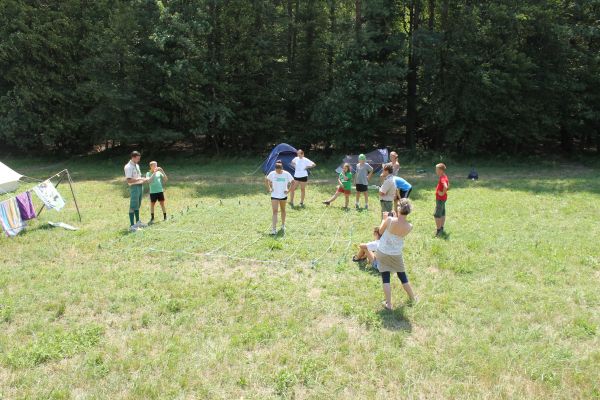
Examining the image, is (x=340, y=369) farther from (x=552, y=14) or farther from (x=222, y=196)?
(x=552, y=14)

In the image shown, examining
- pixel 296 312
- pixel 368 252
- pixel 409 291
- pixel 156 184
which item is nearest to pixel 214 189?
pixel 156 184

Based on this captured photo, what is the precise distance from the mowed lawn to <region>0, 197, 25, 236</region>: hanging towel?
0.41m

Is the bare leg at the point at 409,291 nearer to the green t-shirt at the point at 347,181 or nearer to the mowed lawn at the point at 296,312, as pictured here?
the mowed lawn at the point at 296,312

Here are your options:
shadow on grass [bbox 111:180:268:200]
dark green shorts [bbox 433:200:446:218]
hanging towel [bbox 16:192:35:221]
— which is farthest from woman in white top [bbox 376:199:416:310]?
shadow on grass [bbox 111:180:268:200]

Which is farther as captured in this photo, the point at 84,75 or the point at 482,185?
the point at 84,75

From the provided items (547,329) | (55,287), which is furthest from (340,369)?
(55,287)

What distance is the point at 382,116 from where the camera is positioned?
2341 cm

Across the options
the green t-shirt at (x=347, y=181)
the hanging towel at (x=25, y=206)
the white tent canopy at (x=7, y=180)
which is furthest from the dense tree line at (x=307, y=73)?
the hanging towel at (x=25, y=206)

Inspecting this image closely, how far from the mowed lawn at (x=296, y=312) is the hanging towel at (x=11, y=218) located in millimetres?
408

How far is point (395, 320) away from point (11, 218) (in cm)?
826

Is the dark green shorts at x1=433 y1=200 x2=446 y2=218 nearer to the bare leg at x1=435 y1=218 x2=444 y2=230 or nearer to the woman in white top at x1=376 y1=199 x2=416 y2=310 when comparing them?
the bare leg at x1=435 y1=218 x2=444 y2=230

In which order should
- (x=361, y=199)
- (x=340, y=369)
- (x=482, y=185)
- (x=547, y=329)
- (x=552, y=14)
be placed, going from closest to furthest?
(x=340, y=369), (x=547, y=329), (x=361, y=199), (x=482, y=185), (x=552, y=14)

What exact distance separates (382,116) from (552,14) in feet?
28.4

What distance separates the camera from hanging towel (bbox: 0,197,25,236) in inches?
360
